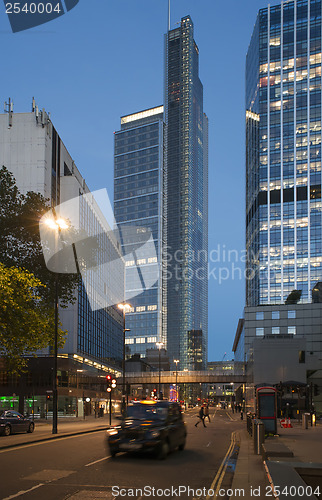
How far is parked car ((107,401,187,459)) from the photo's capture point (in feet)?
53.0

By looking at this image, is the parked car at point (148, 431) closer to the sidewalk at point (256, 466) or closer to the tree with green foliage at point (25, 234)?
the sidewalk at point (256, 466)

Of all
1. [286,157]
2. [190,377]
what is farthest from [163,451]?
[286,157]

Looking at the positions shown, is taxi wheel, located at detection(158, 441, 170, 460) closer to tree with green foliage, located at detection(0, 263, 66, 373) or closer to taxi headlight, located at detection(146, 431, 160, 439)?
taxi headlight, located at detection(146, 431, 160, 439)

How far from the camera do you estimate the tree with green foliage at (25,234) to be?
32.4 meters

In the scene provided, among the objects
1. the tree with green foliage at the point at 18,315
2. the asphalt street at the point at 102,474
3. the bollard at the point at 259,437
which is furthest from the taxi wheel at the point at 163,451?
the tree with green foliage at the point at 18,315

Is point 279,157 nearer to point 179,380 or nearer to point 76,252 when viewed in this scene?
point 179,380

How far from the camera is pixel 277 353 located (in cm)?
8956

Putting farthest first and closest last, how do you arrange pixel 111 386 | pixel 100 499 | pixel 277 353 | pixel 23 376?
1. pixel 277 353
2. pixel 23 376
3. pixel 111 386
4. pixel 100 499

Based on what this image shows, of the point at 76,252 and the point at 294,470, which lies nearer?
the point at 294,470

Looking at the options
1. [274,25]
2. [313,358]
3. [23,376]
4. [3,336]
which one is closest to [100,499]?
[3,336]

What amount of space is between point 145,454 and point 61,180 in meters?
70.1

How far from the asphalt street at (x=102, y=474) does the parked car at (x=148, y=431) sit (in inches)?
14.1

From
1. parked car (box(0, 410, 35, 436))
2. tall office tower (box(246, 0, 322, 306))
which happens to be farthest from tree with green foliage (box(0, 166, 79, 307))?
tall office tower (box(246, 0, 322, 306))

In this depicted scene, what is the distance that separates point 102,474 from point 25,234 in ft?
72.5
